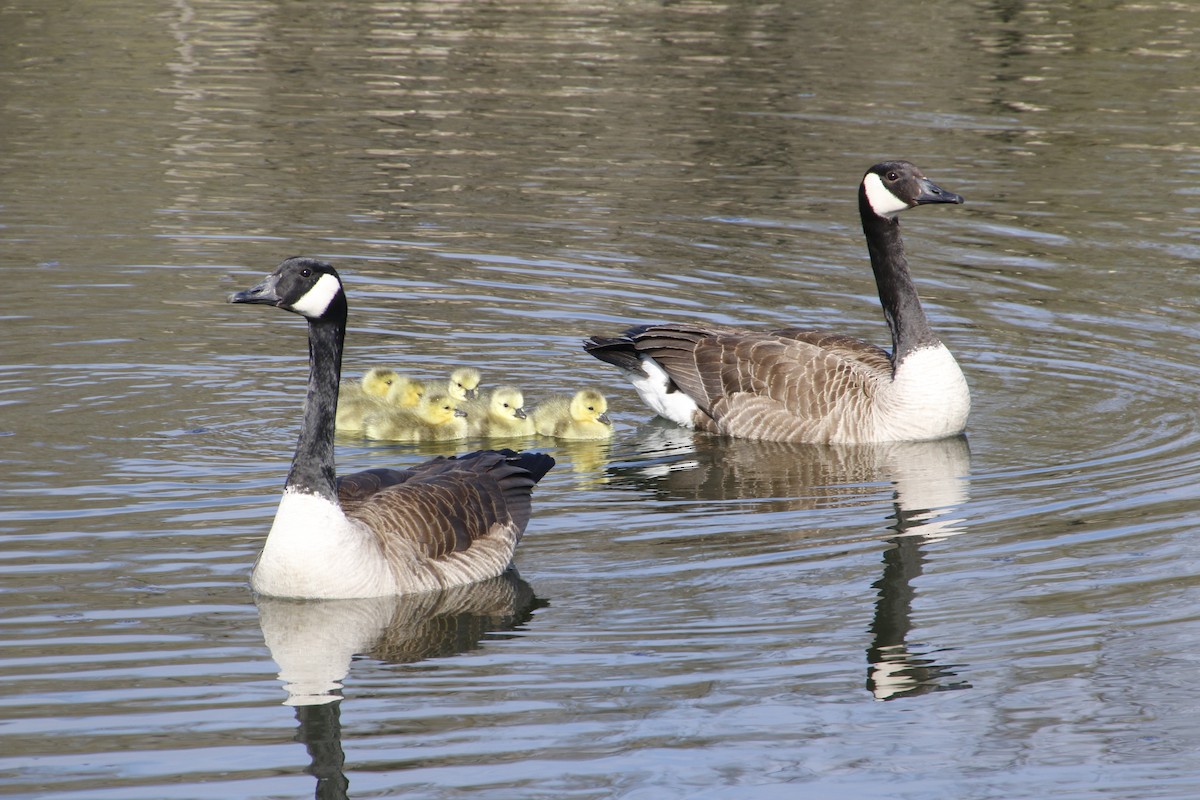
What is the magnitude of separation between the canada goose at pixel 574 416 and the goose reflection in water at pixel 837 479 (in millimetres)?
381

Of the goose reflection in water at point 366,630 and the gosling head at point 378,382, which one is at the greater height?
the goose reflection in water at point 366,630

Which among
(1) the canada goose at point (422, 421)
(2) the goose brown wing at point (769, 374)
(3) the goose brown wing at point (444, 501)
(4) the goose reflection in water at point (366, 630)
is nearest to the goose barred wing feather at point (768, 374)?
(2) the goose brown wing at point (769, 374)

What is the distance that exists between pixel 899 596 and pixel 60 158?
13328 mm

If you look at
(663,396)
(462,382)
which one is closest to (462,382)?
(462,382)

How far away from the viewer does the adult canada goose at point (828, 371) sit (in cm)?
1162

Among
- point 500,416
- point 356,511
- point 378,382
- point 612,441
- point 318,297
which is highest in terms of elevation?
point 318,297

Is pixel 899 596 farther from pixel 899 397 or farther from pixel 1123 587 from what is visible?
pixel 899 397

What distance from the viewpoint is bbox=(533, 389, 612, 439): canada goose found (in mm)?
11234

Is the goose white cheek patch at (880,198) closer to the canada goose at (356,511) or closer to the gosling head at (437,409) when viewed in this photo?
the gosling head at (437,409)

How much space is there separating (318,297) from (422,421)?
2.99 metres

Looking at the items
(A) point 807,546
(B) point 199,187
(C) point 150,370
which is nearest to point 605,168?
(B) point 199,187

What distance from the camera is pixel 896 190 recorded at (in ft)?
39.0

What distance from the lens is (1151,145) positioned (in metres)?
20.6

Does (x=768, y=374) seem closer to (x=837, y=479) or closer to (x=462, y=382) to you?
(x=837, y=479)
